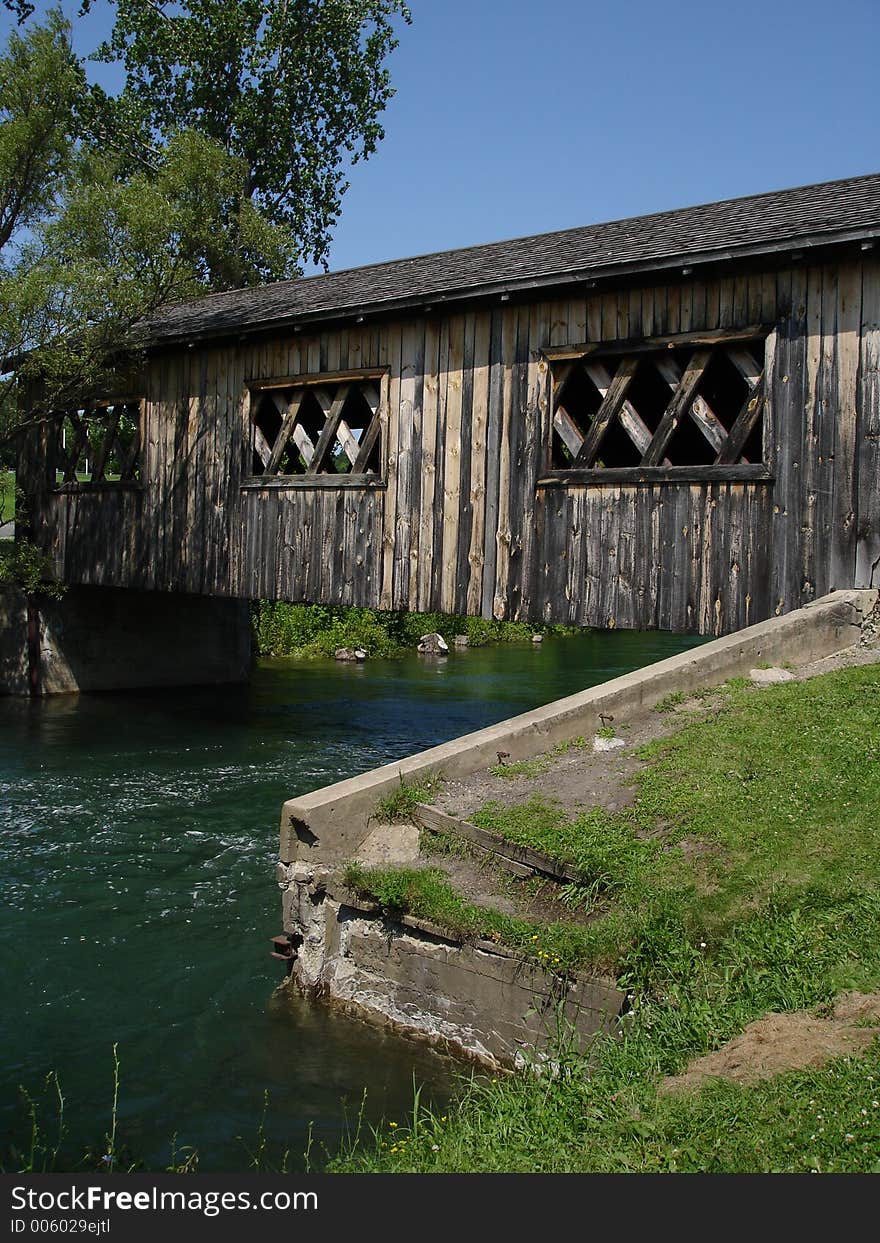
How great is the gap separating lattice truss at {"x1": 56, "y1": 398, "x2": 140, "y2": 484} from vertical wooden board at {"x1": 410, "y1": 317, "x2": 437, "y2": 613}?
17.4 ft

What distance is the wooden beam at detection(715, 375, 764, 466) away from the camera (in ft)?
30.0

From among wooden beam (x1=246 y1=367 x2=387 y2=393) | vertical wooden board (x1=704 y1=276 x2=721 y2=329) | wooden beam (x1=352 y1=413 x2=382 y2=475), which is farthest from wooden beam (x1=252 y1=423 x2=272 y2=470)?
vertical wooden board (x1=704 y1=276 x2=721 y2=329)

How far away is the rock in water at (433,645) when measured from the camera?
2458cm

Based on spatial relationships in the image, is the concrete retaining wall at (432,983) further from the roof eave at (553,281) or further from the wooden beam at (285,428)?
the wooden beam at (285,428)

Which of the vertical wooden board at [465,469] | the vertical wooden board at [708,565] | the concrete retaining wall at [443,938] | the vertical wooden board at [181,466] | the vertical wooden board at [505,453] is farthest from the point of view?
the vertical wooden board at [181,466]

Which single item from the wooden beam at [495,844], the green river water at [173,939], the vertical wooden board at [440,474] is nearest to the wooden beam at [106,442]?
the green river water at [173,939]

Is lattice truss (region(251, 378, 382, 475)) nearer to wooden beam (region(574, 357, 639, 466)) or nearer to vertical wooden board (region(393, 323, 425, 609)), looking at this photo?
vertical wooden board (region(393, 323, 425, 609))

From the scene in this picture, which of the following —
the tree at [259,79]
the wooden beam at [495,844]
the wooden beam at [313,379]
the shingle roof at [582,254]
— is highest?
the tree at [259,79]

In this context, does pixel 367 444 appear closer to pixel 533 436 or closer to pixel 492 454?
pixel 492 454

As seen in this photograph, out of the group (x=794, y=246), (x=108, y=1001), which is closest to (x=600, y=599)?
(x=794, y=246)

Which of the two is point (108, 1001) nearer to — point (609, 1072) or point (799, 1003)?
point (609, 1072)

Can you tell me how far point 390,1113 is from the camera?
15.2 ft

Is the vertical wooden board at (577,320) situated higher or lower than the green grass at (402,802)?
higher

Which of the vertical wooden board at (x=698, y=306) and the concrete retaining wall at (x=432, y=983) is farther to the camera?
the vertical wooden board at (x=698, y=306)
